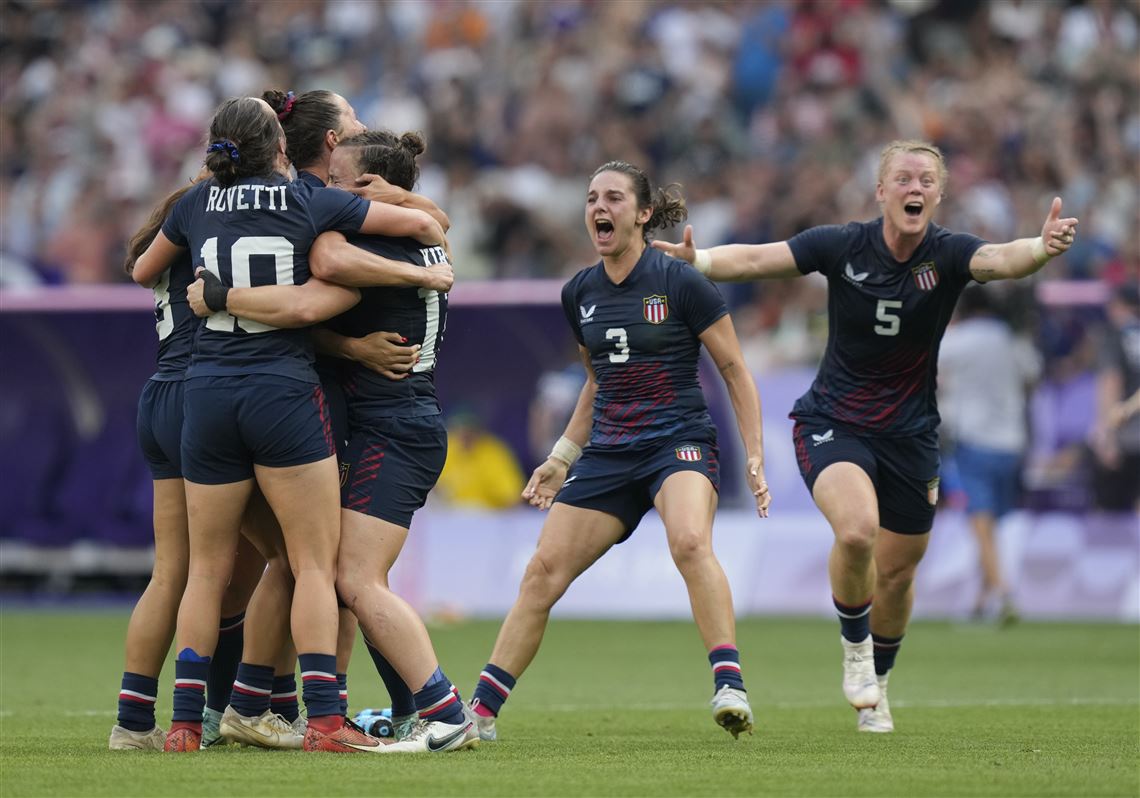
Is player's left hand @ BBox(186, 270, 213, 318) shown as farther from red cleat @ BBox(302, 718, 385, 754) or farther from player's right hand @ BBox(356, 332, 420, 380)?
red cleat @ BBox(302, 718, 385, 754)

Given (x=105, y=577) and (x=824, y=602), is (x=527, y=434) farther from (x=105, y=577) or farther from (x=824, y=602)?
(x=105, y=577)

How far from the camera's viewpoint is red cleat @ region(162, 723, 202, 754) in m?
7.06

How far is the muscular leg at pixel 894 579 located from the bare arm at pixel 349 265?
2.88m

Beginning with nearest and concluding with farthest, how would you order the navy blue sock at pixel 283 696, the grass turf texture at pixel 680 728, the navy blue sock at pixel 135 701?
the grass turf texture at pixel 680 728 → the navy blue sock at pixel 135 701 → the navy blue sock at pixel 283 696

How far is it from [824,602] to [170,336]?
954 cm

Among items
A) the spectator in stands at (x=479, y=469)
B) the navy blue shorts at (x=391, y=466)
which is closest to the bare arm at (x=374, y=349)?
the navy blue shorts at (x=391, y=466)

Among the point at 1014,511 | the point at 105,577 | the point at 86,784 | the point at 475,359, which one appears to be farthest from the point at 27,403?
the point at 86,784

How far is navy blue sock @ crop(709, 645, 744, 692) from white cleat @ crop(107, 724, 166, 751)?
2226 mm

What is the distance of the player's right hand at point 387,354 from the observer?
7277 millimetres

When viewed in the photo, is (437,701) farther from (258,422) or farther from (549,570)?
(258,422)

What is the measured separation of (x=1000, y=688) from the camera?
33.8ft

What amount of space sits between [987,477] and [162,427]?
30.4 ft

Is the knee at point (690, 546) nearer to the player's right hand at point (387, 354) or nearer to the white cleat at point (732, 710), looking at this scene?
the white cleat at point (732, 710)

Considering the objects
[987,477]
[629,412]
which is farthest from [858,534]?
[987,477]
